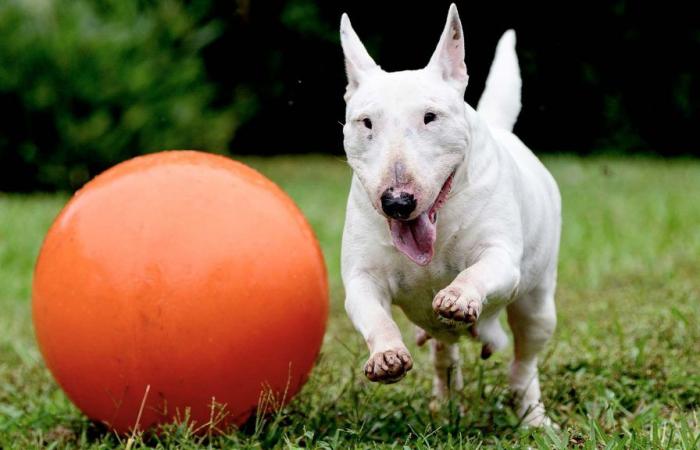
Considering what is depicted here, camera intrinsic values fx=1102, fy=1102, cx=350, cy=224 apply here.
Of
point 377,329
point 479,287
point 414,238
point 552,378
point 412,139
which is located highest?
point 412,139

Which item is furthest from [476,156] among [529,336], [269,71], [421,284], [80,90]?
[269,71]

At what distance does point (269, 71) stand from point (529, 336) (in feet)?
39.3

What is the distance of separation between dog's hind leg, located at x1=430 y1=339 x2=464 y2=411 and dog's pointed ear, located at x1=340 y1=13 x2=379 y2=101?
1323 mm

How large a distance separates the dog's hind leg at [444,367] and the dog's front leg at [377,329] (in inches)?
33.5

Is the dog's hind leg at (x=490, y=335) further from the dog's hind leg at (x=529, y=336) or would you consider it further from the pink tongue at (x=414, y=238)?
the pink tongue at (x=414, y=238)

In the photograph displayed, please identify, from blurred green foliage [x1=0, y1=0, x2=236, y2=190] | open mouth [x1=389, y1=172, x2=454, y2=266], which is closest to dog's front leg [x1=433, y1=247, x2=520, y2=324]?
open mouth [x1=389, y1=172, x2=454, y2=266]

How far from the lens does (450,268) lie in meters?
3.72

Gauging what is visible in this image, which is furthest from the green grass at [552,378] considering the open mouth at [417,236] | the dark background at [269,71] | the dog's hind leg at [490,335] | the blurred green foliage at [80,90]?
the blurred green foliage at [80,90]

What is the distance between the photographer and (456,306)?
10.7 ft

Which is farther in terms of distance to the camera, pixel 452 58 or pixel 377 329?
pixel 452 58

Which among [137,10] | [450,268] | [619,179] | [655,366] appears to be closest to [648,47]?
[619,179]

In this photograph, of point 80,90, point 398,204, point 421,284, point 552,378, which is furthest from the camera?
point 80,90

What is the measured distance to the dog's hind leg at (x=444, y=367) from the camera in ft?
14.9

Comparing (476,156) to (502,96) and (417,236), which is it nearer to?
(417,236)
